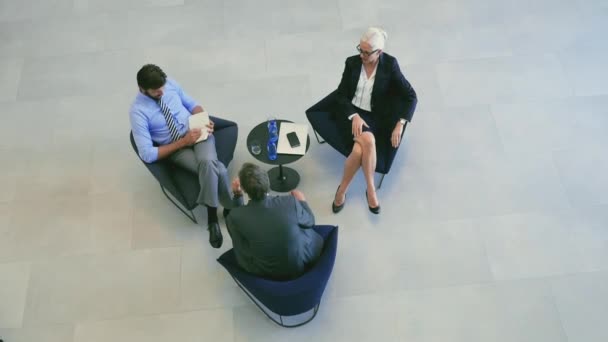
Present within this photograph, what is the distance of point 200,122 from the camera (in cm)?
381

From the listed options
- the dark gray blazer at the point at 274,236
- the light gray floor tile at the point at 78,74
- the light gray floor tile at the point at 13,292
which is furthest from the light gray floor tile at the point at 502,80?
the light gray floor tile at the point at 13,292

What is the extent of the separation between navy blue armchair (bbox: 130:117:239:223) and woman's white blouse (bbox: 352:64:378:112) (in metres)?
0.94

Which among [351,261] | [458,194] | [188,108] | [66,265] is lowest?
[66,265]

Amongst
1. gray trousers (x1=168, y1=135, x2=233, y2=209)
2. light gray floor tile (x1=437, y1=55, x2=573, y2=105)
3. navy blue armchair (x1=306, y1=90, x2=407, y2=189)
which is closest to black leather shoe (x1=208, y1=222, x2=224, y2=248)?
gray trousers (x1=168, y1=135, x2=233, y2=209)

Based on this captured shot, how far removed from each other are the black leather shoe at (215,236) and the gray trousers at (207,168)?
0.18m

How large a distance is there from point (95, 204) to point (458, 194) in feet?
9.10

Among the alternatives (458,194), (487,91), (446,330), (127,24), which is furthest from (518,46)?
(127,24)

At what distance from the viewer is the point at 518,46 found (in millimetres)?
4930

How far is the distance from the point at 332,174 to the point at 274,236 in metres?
1.46

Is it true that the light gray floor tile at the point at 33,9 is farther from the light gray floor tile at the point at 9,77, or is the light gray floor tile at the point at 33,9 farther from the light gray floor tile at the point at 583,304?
the light gray floor tile at the point at 583,304

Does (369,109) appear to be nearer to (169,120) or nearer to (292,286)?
(169,120)

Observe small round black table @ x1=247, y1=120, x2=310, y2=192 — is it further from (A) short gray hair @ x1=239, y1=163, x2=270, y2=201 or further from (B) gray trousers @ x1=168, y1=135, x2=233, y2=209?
(A) short gray hair @ x1=239, y1=163, x2=270, y2=201

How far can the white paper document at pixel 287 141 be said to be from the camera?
3730 mm

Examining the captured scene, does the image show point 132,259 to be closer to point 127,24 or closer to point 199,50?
point 199,50
